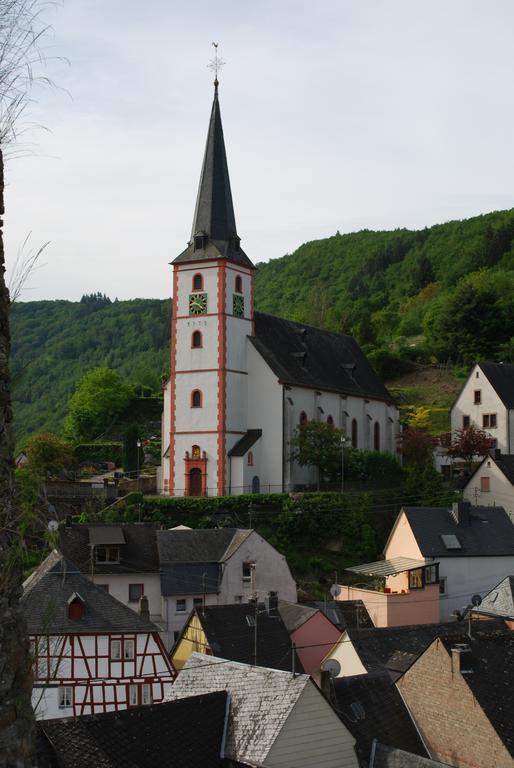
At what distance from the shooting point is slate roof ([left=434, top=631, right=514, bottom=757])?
67.6ft

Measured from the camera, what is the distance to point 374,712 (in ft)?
71.7

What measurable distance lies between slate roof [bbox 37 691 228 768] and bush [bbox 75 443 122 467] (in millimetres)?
45748

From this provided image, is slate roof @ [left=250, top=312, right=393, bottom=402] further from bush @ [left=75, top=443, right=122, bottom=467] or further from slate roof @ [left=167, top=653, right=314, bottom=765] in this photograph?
slate roof @ [left=167, top=653, right=314, bottom=765]

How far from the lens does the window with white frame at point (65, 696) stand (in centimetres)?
2598

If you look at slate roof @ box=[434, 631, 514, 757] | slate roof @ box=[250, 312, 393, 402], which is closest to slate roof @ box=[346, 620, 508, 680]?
slate roof @ box=[434, 631, 514, 757]

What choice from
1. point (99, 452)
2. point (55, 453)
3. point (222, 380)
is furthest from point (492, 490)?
point (99, 452)

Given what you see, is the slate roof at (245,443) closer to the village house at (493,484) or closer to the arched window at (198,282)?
the arched window at (198,282)

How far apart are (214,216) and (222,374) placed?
28.7 ft

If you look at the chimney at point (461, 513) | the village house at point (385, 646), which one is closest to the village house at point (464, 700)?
the village house at point (385, 646)

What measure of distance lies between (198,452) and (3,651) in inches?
1745

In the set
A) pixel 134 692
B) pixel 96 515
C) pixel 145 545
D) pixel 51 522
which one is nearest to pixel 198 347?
pixel 96 515

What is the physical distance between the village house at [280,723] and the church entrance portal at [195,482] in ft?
91.2

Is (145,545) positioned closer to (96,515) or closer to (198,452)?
(96,515)

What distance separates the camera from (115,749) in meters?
15.8
